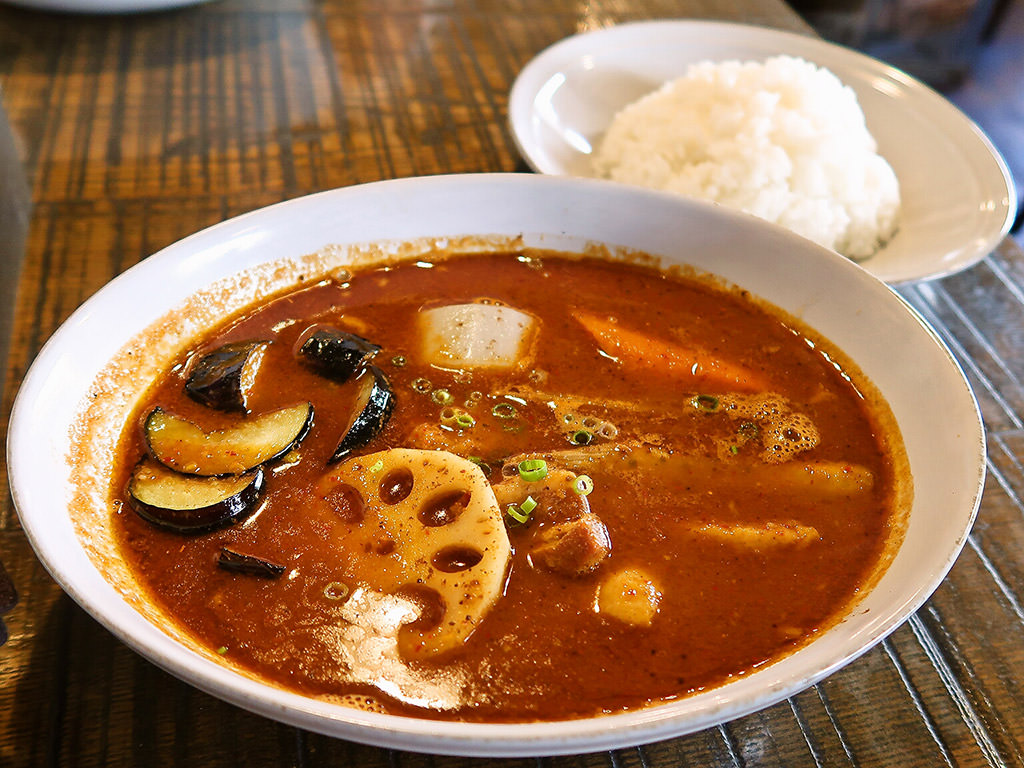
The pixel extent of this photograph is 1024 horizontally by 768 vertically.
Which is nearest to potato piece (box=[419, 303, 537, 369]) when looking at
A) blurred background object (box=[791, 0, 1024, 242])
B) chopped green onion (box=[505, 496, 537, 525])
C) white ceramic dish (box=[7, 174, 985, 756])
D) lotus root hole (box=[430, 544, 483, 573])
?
white ceramic dish (box=[7, 174, 985, 756])

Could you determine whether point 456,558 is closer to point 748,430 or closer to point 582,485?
point 582,485

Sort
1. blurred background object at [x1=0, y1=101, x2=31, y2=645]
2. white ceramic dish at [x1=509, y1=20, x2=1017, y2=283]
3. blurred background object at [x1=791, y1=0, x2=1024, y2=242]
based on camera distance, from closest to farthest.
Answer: blurred background object at [x1=0, y1=101, x2=31, y2=645] → white ceramic dish at [x1=509, y1=20, x2=1017, y2=283] → blurred background object at [x1=791, y1=0, x2=1024, y2=242]

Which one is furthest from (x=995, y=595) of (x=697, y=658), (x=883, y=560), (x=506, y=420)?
(x=506, y=420)

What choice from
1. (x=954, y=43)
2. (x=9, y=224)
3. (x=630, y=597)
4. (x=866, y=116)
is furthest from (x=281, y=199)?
(x=954, y=43)

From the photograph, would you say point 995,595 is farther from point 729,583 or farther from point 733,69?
point 733,69

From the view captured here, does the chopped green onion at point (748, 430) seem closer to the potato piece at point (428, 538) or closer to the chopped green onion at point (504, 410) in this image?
the chopped green onion at point (504, 410)

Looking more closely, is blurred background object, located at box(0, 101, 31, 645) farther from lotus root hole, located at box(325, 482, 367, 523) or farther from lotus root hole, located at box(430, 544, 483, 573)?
lotus root hole, located at box(430, 544, 483, 573)
